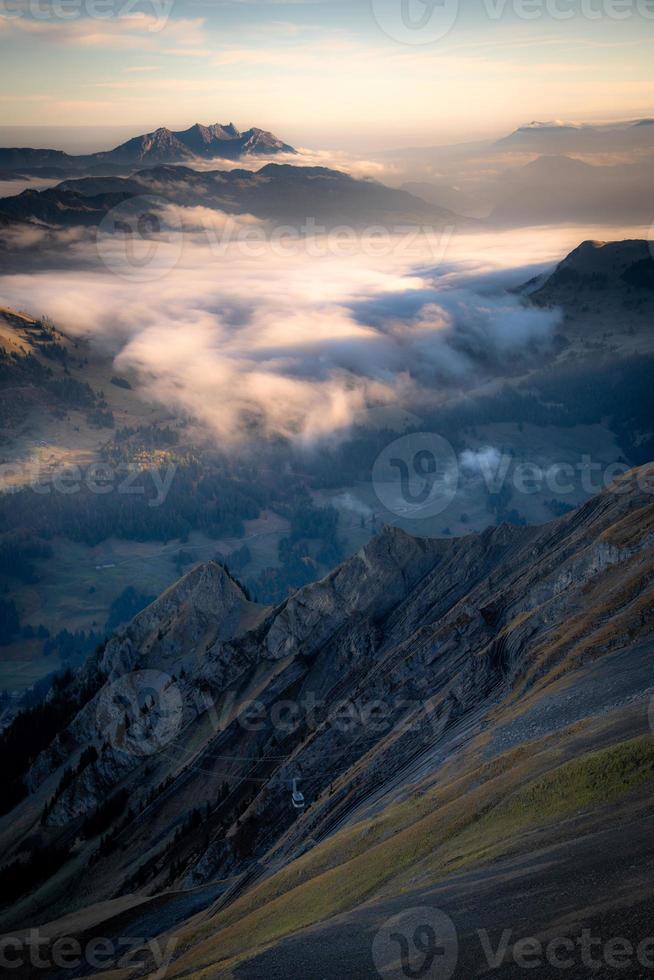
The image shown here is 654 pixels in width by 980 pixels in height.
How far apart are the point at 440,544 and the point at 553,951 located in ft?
431

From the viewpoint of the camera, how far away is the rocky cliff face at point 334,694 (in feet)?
370

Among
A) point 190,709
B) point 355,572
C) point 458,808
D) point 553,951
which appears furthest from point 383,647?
point 553,951

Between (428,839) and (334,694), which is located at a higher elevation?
(428,839)

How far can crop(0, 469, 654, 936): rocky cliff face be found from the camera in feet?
370

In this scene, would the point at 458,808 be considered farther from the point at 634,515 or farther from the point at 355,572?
the point at 355,572

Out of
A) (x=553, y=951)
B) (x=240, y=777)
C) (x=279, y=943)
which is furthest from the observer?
(x=240, y=777)

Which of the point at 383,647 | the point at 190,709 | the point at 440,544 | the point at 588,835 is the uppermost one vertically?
the point at 588,835

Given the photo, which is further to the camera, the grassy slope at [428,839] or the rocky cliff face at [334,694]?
the rocky cliff face at [334,694]

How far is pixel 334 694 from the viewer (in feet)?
517

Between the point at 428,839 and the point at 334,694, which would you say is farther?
the point at 334,694

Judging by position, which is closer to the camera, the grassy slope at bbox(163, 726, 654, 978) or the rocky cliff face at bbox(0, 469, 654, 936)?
the grassy slope at bbox(163, 726, 654, 978)

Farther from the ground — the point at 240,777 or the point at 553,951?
the point at 553,951

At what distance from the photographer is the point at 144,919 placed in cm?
11588

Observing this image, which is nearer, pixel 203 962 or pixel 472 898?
pixel 472 898
